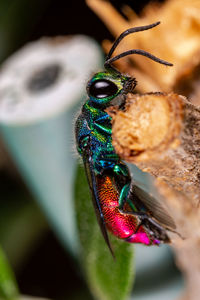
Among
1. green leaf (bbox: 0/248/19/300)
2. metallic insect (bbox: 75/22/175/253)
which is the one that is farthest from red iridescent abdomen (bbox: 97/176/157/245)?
green leaf (bbox: 0/248/19/300)

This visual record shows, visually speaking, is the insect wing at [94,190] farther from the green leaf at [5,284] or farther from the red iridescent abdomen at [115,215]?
the green leaf at [5,284]

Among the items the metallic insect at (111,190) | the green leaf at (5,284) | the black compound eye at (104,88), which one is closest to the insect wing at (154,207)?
the metallic insect at (111,190)

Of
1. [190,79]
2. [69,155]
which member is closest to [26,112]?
[69,155]

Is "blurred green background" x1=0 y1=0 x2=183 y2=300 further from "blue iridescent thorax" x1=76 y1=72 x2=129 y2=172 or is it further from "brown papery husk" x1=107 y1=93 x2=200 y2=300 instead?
"brown papery husk" x1=107 y1=93 x2=200 y2=300

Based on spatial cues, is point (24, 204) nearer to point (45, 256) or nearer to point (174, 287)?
point (45, 256)

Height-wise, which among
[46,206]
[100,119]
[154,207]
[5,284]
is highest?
[100,119]

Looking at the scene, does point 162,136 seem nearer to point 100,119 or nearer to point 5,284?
point 100,119

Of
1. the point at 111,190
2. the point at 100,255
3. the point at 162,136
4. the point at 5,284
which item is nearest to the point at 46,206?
the point at 5,284
